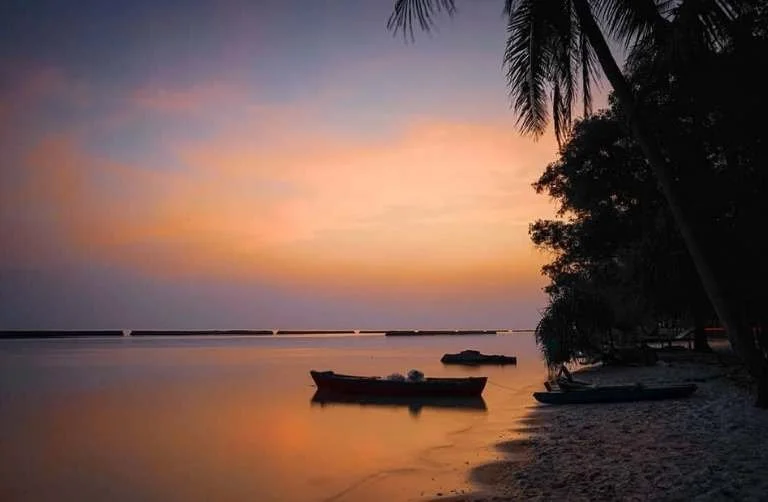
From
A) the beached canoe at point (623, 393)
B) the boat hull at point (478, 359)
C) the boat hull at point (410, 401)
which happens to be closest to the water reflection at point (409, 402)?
the boat hull at point (410, 401)

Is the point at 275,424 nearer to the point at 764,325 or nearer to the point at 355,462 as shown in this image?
the point at 355,462

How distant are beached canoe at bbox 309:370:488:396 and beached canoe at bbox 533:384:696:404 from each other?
7749 millimetres

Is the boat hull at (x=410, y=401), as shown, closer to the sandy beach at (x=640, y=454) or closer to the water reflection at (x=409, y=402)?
the water reflection at (x=409, y=402)

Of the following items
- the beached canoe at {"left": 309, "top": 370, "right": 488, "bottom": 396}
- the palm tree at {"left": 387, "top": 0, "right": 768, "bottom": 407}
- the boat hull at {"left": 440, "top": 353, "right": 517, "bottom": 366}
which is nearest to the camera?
the palm tree at {"left": 387, "top": 0, "right": 768, "bottom": 407}

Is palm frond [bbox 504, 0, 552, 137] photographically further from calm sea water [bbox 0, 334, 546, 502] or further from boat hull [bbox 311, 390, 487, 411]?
boat hull [bbox 311, 390, 487, 411]

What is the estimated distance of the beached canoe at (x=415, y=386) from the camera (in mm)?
29266

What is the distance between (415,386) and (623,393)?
1204cm

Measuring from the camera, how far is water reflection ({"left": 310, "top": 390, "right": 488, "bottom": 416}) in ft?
89.4

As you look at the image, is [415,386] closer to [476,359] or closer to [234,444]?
[234,444]

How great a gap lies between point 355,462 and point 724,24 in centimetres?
1343

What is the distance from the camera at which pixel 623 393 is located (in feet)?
64.9

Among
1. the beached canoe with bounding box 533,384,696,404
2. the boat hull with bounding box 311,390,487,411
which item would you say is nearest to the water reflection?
the boat hull with bounding box 311,390,487,411

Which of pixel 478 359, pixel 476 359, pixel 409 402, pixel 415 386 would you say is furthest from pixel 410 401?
pixel 476 359

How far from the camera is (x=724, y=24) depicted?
8.51 metres
